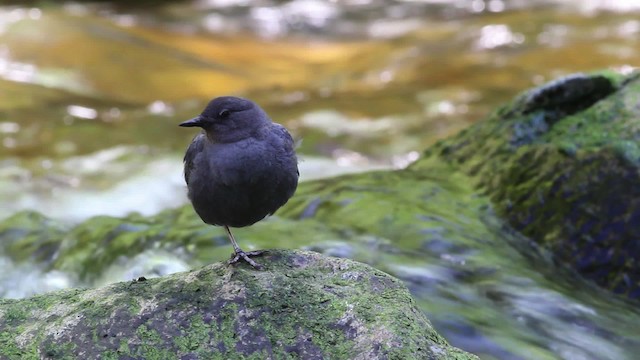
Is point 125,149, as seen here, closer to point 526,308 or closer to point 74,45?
point 74,45

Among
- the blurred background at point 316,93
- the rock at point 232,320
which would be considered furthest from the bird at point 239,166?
the blurred background at point 316,93

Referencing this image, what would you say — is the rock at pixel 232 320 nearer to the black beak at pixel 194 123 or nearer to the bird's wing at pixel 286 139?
the bird's wing at pixel 286 139

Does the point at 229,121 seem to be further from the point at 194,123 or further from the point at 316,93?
the point at 316,93

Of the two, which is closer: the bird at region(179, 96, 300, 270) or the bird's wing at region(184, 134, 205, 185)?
the bird at region(179, 96, 300, 270)

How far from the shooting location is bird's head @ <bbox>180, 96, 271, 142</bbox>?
3426mm

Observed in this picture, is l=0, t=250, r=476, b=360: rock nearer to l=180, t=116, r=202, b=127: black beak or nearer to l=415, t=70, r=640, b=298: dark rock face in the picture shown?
l=180, t=116, r=202, b=127: black beak

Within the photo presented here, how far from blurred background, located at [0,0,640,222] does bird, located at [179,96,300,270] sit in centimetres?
438

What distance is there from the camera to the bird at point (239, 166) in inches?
131

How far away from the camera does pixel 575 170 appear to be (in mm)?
5648

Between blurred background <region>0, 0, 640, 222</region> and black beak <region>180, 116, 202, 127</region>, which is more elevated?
black beak <region>180, 116, 202, 127</region>

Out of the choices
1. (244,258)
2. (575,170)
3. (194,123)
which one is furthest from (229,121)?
(575,170)

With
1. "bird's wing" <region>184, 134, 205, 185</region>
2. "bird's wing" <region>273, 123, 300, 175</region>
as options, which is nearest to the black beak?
"bird's wing" <region>184, 134, 205, 185</region>

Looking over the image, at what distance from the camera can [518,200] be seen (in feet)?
19.8

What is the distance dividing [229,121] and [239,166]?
25 cm
